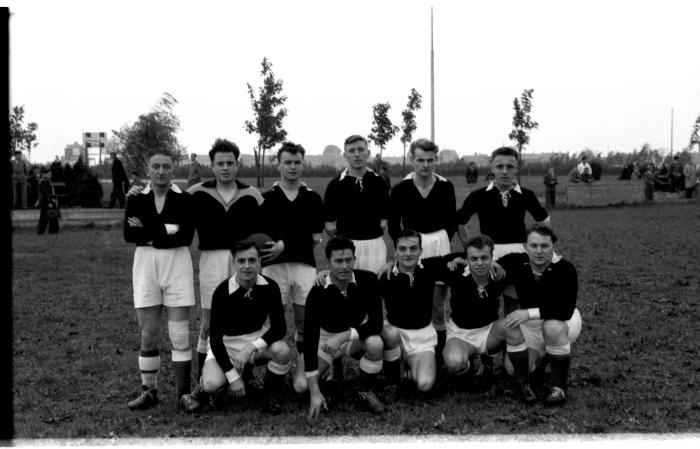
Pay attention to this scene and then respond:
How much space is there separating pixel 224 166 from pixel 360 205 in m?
1.14

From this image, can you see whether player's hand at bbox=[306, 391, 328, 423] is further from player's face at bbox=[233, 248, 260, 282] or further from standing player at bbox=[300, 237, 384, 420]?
player's face at bbox=[233, 248, 260, 282]

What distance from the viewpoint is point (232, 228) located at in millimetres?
4988

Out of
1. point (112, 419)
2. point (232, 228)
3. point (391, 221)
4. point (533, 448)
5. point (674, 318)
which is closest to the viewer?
point (533, 448)

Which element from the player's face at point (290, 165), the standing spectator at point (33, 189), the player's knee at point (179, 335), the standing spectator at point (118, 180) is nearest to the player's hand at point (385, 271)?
the player's face at point (290, 165)

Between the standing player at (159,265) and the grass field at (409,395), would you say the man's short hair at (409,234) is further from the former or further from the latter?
the standing player at (159,265)

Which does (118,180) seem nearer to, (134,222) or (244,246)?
(134,222)

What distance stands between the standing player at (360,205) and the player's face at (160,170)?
1292 millimetres

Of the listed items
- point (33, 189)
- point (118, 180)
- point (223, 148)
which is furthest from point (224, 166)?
point (33, 189)

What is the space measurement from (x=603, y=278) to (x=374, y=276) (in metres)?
5.62

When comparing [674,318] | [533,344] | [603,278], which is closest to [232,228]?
[533,344]

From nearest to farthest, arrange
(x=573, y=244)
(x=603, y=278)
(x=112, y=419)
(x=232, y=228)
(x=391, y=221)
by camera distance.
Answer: (x=112, y=419), (x=232, y=228), (x=391, y=221), (x=603, y=278), (x=573, y=244)

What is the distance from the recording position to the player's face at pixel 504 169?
212 inches

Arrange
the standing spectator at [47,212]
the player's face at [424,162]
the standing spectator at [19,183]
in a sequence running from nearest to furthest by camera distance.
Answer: the player's face at [424,162]
the standing spectator at [47,212]
the standing spectator at [19,183]

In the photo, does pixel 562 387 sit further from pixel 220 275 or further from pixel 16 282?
pixel 16 282
